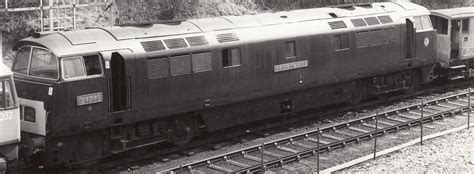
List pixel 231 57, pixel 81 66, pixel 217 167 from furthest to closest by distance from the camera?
1. pixel 231 57
2. pixel 217 167
3. pixel 81 66

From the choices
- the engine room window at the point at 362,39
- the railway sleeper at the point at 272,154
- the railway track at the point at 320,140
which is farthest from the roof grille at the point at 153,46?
the engine room window at the point at 362,39

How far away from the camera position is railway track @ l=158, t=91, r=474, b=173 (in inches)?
582

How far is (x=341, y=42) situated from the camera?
1989cm

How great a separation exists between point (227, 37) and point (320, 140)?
372cm

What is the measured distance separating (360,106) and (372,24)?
278 centimetres

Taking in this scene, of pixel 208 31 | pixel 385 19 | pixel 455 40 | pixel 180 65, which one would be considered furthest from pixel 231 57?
pixel 455 40

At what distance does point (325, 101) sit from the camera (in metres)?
20.3

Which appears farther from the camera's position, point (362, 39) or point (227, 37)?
point (362, 39)

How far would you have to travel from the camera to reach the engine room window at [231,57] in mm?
16750

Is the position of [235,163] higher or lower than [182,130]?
lower

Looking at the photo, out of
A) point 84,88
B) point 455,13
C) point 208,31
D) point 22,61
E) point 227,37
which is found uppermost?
point 455,13

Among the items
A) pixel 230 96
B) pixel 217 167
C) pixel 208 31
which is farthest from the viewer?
pixel 230 96

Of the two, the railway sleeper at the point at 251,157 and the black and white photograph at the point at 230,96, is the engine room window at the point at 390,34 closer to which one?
the black and white photograph at the point at 230,96

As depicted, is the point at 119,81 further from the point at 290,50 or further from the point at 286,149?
the point at 290,50
